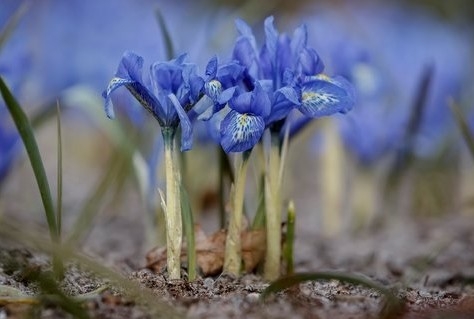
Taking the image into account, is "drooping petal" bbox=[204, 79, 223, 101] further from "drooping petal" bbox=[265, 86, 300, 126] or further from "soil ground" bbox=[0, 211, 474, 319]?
"soil ground" bbox=[0, 211, 474, 319]

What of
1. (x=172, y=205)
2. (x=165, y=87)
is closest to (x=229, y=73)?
(x=165, y=87)

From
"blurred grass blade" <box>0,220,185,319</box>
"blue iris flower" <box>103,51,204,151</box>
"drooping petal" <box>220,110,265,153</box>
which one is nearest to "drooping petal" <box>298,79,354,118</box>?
"drooping petal" <box>220,110,265,153</box>

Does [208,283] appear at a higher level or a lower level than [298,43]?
lower

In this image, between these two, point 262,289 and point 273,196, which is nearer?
point 262,289

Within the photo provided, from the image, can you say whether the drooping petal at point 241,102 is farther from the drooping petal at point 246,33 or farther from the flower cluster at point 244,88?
the drooping petal at point 246,33

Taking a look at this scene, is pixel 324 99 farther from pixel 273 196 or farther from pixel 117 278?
pixel 117 278

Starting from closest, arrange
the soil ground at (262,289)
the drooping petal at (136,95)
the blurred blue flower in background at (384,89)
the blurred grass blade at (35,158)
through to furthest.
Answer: the soil ground at (262,289), the drooping petal at (136,95), the blurred grass blade at (35,158), the blurred blue flower in background at (384,89)

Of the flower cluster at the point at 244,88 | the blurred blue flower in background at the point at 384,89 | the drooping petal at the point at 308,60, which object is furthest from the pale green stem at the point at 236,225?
the blurred blue flower in background at the point at 384,89
